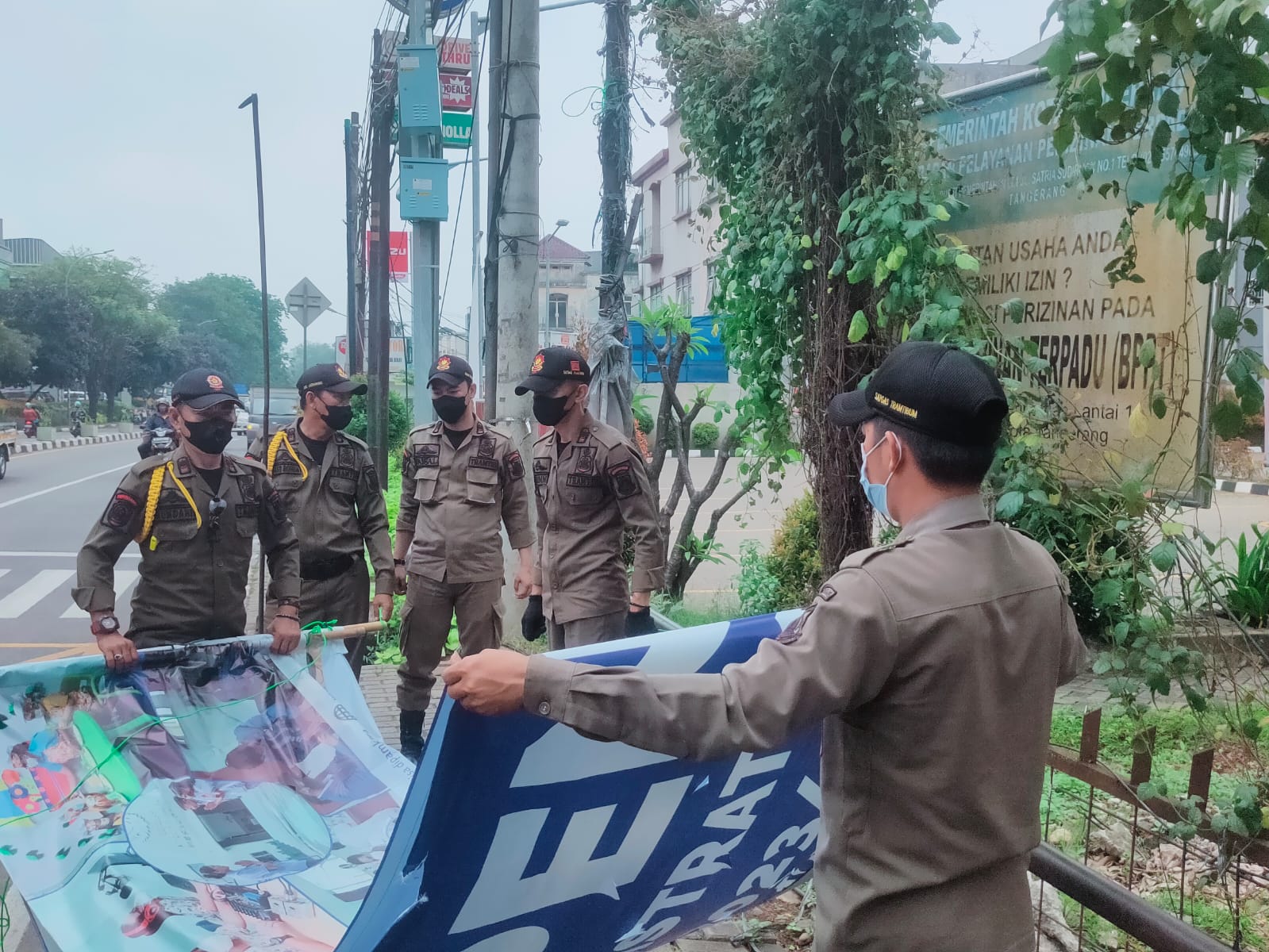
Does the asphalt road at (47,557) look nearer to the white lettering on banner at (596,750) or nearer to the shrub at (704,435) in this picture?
the white lettering on banner at (596,750)

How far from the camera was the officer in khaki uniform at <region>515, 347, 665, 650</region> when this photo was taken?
4.50 meters

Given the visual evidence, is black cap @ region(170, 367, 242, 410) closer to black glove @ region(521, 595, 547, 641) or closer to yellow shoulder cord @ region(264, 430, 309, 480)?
yellow shoulder cord @ region(264, 430, 309, 480)

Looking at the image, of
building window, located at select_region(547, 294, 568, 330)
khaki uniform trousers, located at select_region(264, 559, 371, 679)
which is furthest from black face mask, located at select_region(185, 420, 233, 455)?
building window, located at select_region(547, 294, 568, 330)

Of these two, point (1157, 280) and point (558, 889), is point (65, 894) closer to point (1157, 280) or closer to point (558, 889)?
point (558, 889)

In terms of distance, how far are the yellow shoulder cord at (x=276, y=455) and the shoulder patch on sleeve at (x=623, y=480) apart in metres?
1.54

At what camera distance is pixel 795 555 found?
23.8 ft

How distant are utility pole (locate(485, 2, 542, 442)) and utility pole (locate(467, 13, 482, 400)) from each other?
7.96ft

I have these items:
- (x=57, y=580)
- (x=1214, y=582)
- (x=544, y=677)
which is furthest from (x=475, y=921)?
(x=57, y=580)

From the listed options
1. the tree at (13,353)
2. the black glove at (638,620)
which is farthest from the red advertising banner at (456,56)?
the tree at (13,353)

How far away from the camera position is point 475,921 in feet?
6.78

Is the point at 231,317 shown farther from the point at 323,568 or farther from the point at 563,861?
the point at 563,861

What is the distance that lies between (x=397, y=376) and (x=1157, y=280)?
1456 inches

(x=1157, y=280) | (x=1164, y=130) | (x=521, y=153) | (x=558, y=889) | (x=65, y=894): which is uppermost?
(x=521, y=153)

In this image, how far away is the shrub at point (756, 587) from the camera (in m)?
7.11
